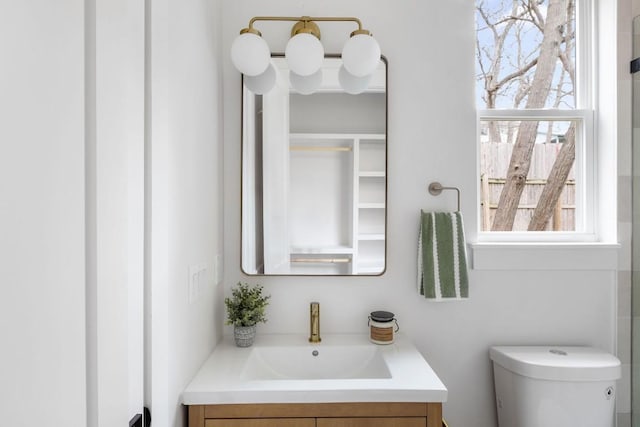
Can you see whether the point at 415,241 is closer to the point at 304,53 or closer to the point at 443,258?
the point at 443,258

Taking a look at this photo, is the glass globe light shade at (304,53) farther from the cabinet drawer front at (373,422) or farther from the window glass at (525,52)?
the cabinet drawer front at (373,422)

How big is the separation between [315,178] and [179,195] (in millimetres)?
615

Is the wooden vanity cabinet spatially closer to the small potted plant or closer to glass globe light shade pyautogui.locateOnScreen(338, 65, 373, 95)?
the small potted plant

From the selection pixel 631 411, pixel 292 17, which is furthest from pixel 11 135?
pixel 631 411

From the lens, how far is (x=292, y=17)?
1.52 metres

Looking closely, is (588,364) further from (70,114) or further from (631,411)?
(70,114)

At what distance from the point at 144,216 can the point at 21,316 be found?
453 mm

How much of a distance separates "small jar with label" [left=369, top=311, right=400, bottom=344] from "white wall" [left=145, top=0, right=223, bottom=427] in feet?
1.97

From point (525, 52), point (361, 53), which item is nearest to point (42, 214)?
point (361, 53)

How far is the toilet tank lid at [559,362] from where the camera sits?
1.29m

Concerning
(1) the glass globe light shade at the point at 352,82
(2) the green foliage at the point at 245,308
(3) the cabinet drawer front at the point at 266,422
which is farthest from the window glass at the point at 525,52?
(3) the cabinet drawer front at the point at 266,422

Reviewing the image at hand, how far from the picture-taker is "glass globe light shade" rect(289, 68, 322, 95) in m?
1.40

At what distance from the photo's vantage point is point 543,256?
151cm

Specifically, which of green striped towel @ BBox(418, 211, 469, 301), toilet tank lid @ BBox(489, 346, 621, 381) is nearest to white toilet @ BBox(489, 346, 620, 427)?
toilet tank lid @ BBox(489, 346, 621, 381)
